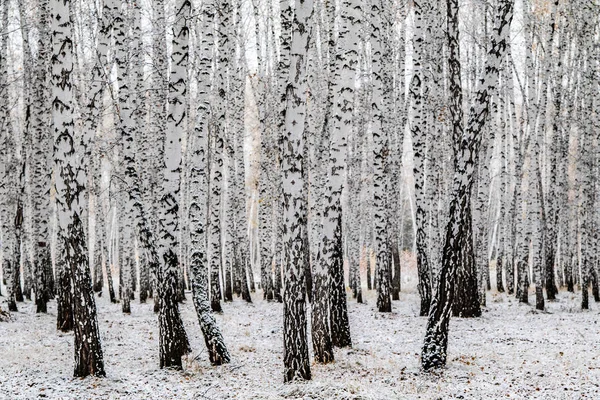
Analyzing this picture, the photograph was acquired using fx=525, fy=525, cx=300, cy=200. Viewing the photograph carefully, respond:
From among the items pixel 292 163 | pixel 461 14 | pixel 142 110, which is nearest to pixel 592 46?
pixel 461 14

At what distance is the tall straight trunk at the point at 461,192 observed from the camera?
8.48 m

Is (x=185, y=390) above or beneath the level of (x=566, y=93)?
beneath

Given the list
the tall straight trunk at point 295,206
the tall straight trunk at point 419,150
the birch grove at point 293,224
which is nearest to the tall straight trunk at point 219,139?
the birch grove at point 293,224

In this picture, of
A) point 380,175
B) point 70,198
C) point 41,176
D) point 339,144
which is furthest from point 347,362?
point 41,176

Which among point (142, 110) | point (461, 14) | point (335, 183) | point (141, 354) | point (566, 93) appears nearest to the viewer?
point (335, 183)

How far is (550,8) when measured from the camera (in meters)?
18.3

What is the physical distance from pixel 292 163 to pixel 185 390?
149 inches

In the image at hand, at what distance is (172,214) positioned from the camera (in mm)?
9047

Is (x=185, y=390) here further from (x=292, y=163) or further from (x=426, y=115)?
(x=426, y=115)

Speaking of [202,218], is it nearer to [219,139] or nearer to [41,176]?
[219,139]

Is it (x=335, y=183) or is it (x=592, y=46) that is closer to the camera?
(x=335, y=183)

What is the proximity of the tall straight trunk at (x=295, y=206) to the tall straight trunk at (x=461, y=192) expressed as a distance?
2390mm

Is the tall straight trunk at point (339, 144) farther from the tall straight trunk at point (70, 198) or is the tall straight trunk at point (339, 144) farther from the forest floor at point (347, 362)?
the tall straight trunk at point (70, 198)

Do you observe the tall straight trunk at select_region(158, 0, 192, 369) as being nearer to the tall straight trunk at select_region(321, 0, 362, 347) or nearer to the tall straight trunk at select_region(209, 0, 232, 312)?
the tall straight trunk at select_region(209, 0, 232, 312)
